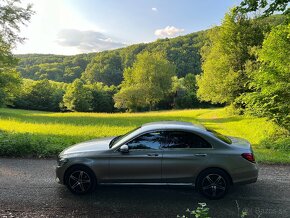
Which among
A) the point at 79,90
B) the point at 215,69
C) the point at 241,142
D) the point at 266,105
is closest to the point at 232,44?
the point at 215,69

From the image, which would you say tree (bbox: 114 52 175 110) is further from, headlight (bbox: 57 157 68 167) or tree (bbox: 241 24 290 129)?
headlight (bbox: 57 157 68 167)

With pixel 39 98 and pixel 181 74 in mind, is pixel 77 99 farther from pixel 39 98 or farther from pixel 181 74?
pixel 181 74

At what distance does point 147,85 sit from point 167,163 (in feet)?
189

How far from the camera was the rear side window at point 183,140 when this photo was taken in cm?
678

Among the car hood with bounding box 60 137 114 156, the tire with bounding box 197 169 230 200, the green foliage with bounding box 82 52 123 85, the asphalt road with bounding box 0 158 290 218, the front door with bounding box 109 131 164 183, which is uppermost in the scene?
the green foliage with bounding box 82 52 123 85

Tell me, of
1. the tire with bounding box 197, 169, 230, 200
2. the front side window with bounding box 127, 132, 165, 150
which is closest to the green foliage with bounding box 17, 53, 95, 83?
the front side window with bounding box 127, 132, 165, 150

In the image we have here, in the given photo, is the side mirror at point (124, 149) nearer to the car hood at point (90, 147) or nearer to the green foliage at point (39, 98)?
the car hood at point (90, 147)

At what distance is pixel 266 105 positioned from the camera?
1711 centimetres

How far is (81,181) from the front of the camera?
682 centimetres

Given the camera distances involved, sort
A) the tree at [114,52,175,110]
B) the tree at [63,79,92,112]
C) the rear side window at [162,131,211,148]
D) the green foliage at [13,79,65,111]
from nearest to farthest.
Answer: the rear side window at [162,131,211,148] → the tree at [114,52,175,110] → the tree at [63,79,92,112] → the green foliage at [13,79,65,111]

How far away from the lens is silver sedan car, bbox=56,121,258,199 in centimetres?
662

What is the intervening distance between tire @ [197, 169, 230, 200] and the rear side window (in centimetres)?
63

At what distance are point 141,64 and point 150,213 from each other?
6248cm

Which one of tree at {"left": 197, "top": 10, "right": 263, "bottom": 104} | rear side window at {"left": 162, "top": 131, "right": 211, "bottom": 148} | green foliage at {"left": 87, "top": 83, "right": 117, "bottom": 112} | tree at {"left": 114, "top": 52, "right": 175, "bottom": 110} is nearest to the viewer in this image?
rear side window at {"left": 162, "top": 131, "right": 211, "bottom": 148}
